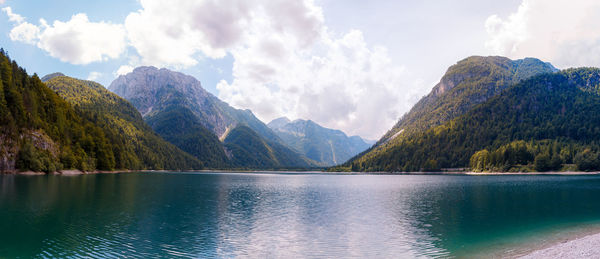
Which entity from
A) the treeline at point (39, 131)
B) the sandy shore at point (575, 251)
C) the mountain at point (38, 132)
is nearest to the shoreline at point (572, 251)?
the sandy shore at point (575, 251)

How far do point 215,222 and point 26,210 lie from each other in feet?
87.3

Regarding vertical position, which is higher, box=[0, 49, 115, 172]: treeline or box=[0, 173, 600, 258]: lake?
box=[0, 49, 115, 172]: treeline

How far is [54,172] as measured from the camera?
147500mm

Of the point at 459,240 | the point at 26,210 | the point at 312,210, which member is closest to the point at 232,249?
the point at 459,240

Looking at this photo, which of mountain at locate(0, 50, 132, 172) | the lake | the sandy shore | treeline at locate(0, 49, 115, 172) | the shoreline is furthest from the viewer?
treeline at locate(0, 49, 115, 172)

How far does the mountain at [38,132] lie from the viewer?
130 meters

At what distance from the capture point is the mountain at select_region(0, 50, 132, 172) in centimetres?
12962

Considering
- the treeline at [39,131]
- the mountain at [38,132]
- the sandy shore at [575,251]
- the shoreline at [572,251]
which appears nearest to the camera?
the sandy shore at [575,251]

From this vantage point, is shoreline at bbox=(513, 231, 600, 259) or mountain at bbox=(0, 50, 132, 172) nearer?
shoreline at bbox=(513, 231, 600, 259)

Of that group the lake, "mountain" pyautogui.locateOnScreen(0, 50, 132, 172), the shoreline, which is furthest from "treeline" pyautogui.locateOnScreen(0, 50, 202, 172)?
the shoreline

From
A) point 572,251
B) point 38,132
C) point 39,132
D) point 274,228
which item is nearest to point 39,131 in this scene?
point 39,132

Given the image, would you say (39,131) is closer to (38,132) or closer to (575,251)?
(38,132)

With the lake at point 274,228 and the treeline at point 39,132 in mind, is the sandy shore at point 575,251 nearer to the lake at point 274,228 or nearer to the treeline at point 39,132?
the lake at point 274,228

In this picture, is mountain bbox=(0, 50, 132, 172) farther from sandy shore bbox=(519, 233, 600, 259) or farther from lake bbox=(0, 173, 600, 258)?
sandy shore bbox=(519, 233, 600, 259)
